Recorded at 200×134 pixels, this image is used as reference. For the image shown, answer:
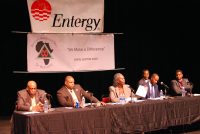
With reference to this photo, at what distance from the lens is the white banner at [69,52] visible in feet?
23.0

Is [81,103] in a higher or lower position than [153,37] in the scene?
lower

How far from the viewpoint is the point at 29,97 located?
19.8 feet

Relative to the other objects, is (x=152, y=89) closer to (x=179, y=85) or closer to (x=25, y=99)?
(x=179, y=85)

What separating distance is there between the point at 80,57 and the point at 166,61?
304 centimetres

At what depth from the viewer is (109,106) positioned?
6020 mm

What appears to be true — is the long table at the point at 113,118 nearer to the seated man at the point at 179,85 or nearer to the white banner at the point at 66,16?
the seated man at the point at 179,85

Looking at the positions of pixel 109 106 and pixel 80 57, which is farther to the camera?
pixel 80 57

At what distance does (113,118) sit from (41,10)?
2.28 m

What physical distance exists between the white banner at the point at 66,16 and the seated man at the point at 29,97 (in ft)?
4.19

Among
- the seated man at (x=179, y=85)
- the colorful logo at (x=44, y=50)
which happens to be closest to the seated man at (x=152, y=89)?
the seated man at (x=179, y=85)

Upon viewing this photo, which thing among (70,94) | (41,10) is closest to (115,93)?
(70,94)

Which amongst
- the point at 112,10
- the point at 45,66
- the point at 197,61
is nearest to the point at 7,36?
the point at 45,66

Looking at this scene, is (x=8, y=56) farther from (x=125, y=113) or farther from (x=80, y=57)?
(x=125, y=113)

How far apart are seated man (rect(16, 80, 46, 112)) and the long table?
0.75 ft
